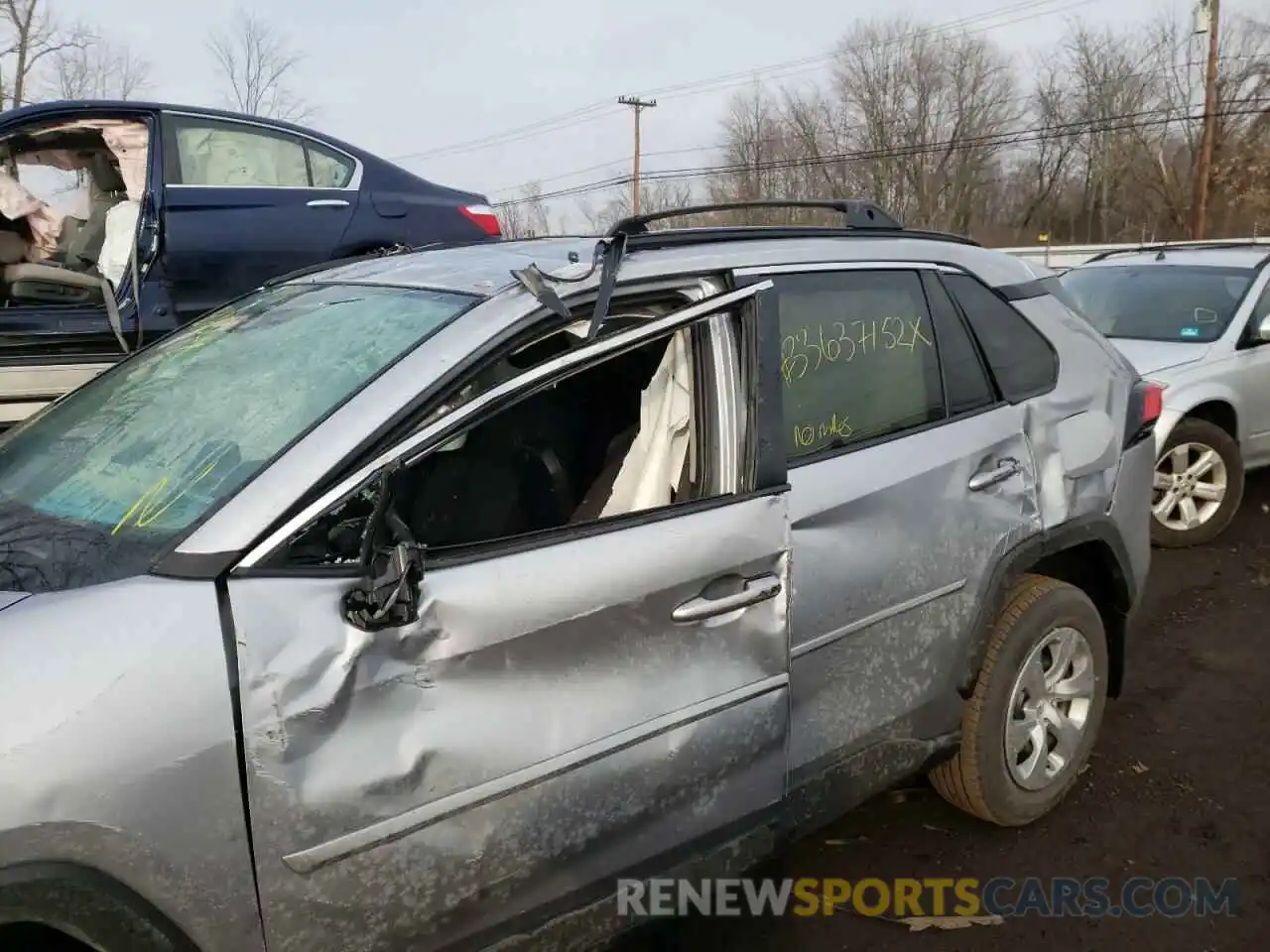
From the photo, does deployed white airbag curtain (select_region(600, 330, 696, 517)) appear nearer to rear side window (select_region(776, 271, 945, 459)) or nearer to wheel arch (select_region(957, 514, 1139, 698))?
rear side window (select_region(776, 271, 945, 459))

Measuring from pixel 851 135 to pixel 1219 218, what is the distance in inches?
622

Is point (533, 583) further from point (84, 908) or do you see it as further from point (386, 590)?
point (84, 908)

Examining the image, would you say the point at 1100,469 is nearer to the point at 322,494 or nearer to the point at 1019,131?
the point at 322,494

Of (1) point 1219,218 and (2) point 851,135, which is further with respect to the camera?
(2) point 851,135

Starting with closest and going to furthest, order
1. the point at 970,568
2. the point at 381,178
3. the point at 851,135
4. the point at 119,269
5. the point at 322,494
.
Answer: the point at 322,494, the point at 970,568, the point at 119,269, the point at 381,178, the point at 851,135

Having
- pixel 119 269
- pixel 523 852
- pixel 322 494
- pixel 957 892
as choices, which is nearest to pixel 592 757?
pixel 523 852

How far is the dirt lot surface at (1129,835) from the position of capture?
2.71m

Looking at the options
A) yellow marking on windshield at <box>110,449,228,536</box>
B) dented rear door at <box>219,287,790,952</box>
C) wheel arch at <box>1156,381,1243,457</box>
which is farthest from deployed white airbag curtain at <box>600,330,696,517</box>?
wheel arch at <box>1156,381,1243,457</box>

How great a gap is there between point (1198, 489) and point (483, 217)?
4552 millimetres

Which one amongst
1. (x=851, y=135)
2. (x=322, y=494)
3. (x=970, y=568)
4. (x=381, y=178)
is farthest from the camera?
(x=851, y=135)

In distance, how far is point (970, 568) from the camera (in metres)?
2.77

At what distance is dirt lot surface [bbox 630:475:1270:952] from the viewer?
107 inches

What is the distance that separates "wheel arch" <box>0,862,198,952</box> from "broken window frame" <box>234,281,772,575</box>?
501mm

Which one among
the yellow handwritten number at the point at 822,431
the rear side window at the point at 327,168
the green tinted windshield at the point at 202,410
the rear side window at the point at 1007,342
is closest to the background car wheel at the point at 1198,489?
the rear side window at the point at 1007,342
